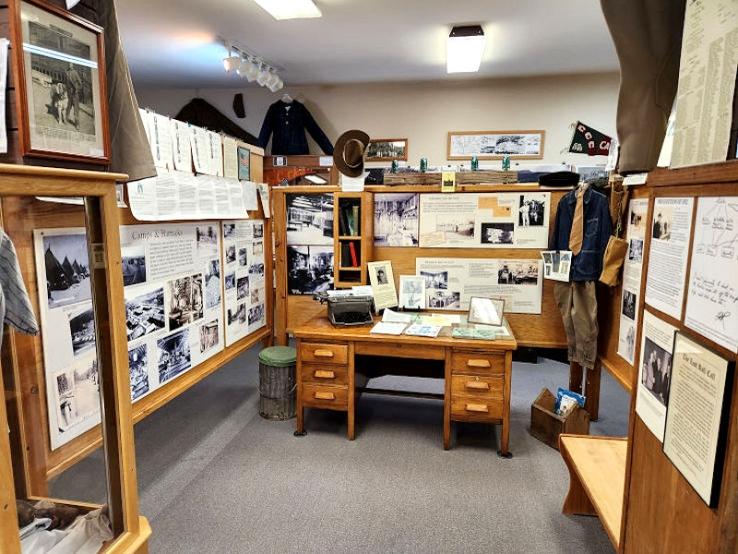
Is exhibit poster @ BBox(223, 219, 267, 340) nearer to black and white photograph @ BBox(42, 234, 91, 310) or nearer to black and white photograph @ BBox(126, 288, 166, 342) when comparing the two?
black and white photograph @ BBox(126, 288, 166, 342)

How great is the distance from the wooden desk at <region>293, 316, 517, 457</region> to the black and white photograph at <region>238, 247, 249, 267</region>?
3.01 feet

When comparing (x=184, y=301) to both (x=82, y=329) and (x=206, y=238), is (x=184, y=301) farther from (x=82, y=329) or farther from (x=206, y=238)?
(x=82, y=329)

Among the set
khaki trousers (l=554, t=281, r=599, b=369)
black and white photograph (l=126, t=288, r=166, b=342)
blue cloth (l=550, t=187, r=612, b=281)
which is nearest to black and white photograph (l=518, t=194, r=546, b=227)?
blue cloth (l=550, t=187, r=612, b=281)

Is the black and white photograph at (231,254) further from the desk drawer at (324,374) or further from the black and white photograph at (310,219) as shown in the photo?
the desk drawer at (324,374)

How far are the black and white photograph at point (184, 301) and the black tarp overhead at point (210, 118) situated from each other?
3634 millimetres

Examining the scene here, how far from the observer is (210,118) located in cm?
598

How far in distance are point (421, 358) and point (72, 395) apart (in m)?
1.78

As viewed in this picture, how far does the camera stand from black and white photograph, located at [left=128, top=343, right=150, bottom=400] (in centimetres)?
229

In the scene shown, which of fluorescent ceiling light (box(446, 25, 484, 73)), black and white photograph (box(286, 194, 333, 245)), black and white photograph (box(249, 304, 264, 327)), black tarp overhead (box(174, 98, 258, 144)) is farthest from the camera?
black tarp overhead (box(174, 98, 258, 144))

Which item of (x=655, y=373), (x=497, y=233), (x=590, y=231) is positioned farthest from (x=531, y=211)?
(x=655, y=373)

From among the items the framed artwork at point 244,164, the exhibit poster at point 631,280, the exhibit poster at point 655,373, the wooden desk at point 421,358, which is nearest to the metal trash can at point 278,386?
the wooden desk at point 421,358

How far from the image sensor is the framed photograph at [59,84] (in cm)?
105

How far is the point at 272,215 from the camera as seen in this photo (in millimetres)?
4102

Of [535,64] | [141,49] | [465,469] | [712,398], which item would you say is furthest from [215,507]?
[535,64]
